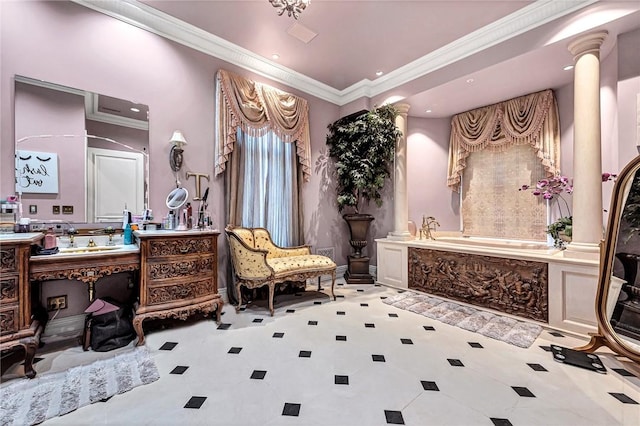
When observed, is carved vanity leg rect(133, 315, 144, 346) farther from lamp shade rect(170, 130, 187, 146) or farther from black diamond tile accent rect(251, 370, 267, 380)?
lamp shade rect(170, 130, 187, 146)

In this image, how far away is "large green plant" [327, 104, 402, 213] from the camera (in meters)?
4.23

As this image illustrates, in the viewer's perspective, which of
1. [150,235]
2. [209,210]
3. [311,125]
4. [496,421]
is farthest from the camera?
[311,125]

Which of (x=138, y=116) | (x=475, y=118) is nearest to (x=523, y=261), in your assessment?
(x=475, y=118)

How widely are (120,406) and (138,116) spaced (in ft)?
8.64

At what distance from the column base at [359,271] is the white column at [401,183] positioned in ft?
2.08

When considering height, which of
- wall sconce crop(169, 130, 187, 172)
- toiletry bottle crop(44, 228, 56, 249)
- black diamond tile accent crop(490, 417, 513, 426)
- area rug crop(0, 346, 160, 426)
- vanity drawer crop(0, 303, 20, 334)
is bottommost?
black diamond tile accent crop(490, 417, 513, 426)

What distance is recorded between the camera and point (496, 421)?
1.53 m

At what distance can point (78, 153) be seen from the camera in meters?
2.59

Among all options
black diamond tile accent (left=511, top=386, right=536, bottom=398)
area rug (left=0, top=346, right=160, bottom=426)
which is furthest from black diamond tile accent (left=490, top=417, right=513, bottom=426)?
area rug (left=0, top=346, right=160, bottom=426)

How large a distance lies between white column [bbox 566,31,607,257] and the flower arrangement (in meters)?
0.18

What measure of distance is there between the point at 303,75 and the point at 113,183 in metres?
2.98

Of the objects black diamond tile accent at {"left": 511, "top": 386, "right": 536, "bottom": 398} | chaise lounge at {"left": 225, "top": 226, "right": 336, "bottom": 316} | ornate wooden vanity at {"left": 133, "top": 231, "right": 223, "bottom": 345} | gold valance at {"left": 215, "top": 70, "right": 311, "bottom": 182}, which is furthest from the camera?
gold valance at {"left": 215, "top": 70, "right": 311, "bottom": 182}

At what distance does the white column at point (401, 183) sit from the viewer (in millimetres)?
4371

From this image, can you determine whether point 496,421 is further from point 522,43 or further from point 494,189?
point 494,189
